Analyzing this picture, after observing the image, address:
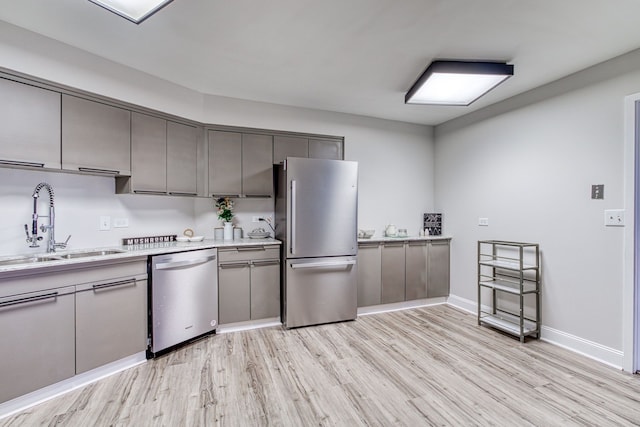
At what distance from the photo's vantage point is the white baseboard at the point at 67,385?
1851mm

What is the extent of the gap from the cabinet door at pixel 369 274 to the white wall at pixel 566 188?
1.25 m

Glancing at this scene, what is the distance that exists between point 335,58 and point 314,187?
128 centimetres

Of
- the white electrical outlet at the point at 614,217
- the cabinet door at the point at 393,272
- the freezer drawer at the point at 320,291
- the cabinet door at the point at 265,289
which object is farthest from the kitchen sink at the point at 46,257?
the white electrical outlet at the point at 614,217

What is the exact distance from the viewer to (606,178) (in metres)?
2.53

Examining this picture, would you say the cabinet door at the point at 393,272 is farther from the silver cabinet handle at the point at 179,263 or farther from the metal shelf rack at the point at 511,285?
the silver cabinet handle at the point at 179,263

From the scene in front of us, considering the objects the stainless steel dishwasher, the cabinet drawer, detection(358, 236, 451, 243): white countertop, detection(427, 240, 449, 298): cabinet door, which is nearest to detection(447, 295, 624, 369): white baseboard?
detection(427, 240, 449, 298): cabinet door

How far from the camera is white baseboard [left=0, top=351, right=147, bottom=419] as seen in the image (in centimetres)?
185

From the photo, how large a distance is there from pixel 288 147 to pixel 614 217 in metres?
3.24

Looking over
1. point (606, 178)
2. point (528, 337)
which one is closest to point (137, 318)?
point (528, 337)

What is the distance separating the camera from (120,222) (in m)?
2.86

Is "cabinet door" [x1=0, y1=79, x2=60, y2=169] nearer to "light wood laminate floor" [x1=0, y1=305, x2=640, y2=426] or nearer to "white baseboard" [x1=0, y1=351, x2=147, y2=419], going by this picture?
"white baseboard" [x1=0, y1=351, x2=147, y2=419]

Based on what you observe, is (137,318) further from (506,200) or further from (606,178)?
(606,178)

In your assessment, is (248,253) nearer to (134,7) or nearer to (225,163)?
(225,163)

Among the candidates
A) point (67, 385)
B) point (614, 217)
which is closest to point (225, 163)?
point (67, 385)
